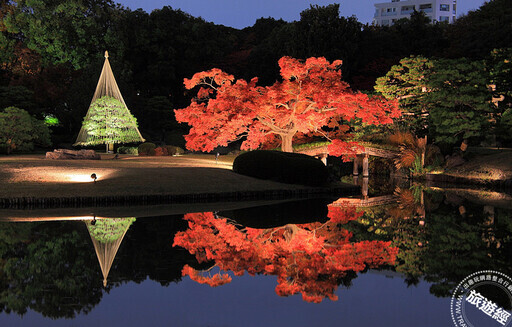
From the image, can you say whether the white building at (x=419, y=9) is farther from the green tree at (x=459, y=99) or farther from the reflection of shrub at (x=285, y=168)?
the reflection of shrub at (x=285, y=168)

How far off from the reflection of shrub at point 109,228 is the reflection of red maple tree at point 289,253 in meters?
1.22

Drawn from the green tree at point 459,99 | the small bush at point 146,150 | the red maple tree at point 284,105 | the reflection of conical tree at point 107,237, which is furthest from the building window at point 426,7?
the reflection of conical tree at point 107,237

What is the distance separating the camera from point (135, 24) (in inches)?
1694

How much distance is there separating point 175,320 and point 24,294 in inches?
78.5

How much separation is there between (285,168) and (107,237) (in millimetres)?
10296

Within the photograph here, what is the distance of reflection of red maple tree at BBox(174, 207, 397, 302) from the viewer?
6555 millimetres

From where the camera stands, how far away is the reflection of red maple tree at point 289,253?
21.5 ft

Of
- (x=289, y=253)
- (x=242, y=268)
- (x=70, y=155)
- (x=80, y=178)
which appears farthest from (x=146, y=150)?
(x=242, y=268)

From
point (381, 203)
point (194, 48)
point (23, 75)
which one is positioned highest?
point (194, 48)

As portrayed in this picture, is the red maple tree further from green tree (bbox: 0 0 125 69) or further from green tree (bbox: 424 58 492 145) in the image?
green tree (bbox: 0 0 125 69)

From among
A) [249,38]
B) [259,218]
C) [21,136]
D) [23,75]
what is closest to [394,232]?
[259,218]

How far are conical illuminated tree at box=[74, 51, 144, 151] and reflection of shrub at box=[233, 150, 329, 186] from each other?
12.3 m

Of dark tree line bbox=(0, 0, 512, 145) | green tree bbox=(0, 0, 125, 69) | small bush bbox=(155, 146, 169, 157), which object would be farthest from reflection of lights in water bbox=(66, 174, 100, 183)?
green tree bbox=(0, 0, 125, 69)

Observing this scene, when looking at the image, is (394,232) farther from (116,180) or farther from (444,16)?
(444,16)
